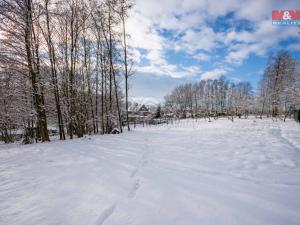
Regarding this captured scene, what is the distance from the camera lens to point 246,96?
39.2 metres

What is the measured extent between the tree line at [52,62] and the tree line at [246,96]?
70.5 ft

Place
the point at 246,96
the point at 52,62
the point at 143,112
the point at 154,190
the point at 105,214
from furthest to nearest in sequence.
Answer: the point at 143,112, the point at 246,96, the point at 52,62, the point at 154,190, the point at 105,214

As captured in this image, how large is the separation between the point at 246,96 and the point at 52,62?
1685 inches

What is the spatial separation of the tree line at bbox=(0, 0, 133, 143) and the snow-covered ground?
5134 millimetres

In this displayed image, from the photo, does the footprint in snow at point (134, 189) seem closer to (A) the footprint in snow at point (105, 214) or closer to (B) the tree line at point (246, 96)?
(A) the footprint in snow at point (105, 214)

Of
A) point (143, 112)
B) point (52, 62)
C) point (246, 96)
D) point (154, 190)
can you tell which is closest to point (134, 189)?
point (154, 190)

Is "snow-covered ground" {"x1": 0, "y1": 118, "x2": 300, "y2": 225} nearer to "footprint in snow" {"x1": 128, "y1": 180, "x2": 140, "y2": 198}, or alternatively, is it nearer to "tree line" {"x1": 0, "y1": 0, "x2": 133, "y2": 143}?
"footprint in snow" {"x1": 128, "y1": 180, "x2": 140, "y2": 198}

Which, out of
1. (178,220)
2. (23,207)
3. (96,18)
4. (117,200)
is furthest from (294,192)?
(96,18)

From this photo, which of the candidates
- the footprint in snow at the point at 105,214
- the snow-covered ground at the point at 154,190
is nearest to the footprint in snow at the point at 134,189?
the snow-covered ground at the point at 154,190

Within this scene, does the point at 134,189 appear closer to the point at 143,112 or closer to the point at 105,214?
the point at 105,214

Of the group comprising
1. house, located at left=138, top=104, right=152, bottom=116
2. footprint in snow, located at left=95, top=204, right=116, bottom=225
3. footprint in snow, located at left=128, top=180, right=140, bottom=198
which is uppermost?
house, located at left=138, top=104, right=152, bottom=116

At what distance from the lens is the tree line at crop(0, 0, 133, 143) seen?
7.72m

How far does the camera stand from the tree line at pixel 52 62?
7723 millimetres

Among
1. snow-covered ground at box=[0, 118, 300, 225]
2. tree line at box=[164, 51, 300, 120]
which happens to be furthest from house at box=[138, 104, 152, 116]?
snow-covered ground at box=[0, 118, 300, 225]
